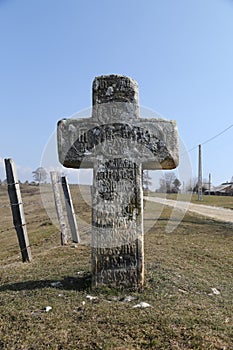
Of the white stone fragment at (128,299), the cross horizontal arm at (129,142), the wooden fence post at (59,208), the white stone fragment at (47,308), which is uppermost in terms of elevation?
the cross horizontal arm at (129,142)

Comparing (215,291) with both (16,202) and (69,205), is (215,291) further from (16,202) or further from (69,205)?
(69,205)

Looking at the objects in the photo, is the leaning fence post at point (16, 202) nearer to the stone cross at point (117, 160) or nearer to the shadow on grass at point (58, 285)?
the shadow on grass at point (58, 285)

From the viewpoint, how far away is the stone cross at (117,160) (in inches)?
178

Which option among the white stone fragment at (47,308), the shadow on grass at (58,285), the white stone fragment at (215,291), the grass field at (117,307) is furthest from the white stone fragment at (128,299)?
the white stone fragment at (215,291)

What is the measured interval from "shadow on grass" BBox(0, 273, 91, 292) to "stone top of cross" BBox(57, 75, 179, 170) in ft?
5.54

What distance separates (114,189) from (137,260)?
1.01 meters

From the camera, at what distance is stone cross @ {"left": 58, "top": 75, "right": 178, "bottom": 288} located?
14.9 ft

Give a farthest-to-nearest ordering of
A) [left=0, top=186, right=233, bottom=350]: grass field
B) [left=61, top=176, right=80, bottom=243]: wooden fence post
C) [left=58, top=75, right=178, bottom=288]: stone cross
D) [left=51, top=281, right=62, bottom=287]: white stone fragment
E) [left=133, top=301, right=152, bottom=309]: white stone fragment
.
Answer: [left=61, top=176, right=80, bottom=243]: wooden fence post, [left=51, top=281, right=62, bottom=287]: white stone fragment, [left=58, top=75, right=178, bottom=288]: stone cross, [left=133, top=301, right=152, bottom=309]: white stone fragment, [left=0, top=186, right=233, bottom=350]: grass field

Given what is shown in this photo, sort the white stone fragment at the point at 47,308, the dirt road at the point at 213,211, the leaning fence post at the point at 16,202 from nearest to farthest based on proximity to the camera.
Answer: the white stone fragment at the point at 47,308 → the leaning fence post at the point at 16,202 → the dirt road at the point at 213,211

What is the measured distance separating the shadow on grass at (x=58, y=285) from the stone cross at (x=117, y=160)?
0.23m

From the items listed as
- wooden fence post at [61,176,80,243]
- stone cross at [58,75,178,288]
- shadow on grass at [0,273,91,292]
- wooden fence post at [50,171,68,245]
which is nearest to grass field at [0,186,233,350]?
shadow on grass at [0,273,91,292]

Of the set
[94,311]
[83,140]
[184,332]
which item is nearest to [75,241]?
[83,140]

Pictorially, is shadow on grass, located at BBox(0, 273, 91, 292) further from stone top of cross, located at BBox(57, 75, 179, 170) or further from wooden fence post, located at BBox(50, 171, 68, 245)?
wooden fence post, located at BBox(50, 171, 68, 245)

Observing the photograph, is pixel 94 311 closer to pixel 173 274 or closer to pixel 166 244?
pixel 173 274
